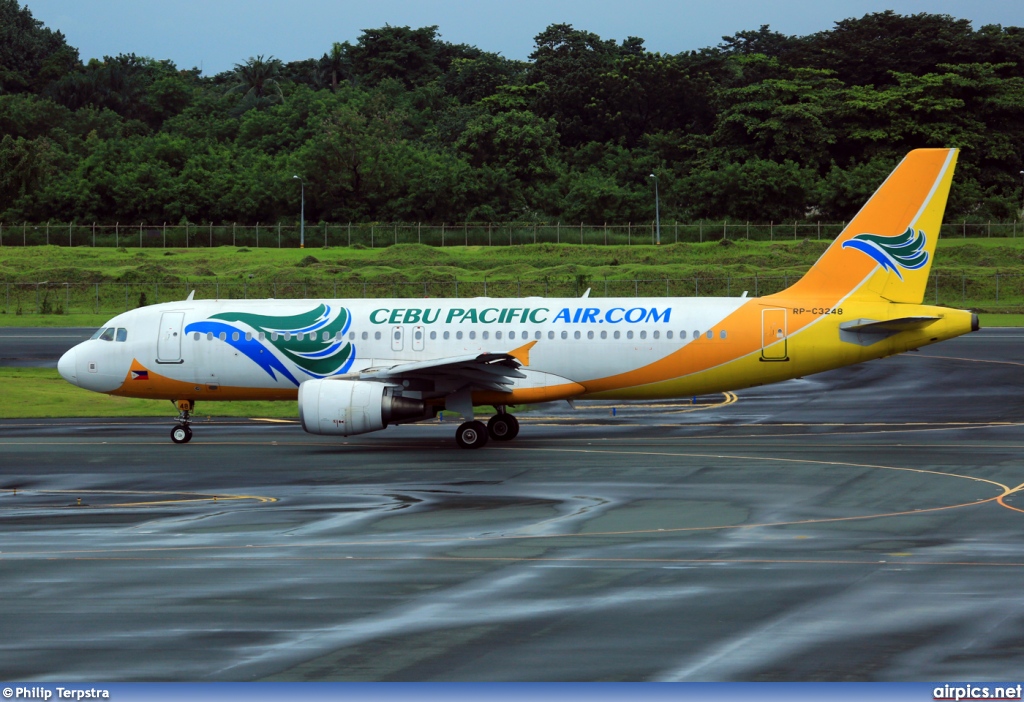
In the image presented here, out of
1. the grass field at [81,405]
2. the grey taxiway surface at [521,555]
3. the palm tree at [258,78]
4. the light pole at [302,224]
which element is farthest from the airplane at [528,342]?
the palm tree at [258,78]

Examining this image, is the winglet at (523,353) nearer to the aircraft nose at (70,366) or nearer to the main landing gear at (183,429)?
the main landing gear at (183,429)

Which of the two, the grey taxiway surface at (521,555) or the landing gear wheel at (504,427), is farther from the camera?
the landing gear wheel at (504,427)

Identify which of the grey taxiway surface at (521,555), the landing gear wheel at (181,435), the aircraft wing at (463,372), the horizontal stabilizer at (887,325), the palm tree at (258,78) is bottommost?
the grey taxiway surface at (521,555)

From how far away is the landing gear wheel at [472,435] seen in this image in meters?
33.2

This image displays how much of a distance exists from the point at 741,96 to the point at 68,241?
67.9m

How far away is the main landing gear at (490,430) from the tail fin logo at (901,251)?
37.0ft

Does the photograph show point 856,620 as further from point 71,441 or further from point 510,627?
point 71,441

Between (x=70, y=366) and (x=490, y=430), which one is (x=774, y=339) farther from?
(x=70, y=366)

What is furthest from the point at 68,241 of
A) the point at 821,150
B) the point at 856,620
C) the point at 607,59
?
the point at 856,620

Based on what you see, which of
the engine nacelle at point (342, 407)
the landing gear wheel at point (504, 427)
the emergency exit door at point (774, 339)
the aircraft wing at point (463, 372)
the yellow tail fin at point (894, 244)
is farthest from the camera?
the landing gear wheel at point (504, 427)

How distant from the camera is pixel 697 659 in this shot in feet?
46.3

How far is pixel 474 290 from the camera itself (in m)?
88.1

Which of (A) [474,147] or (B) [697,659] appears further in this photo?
(A) [474,147]

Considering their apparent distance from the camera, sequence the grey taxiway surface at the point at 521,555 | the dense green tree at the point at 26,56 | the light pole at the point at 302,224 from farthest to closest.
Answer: the dense green tree at the point at 26,56 → the light pole at the point at 302,224 → the grey taxiway surface at the point at 521,555
